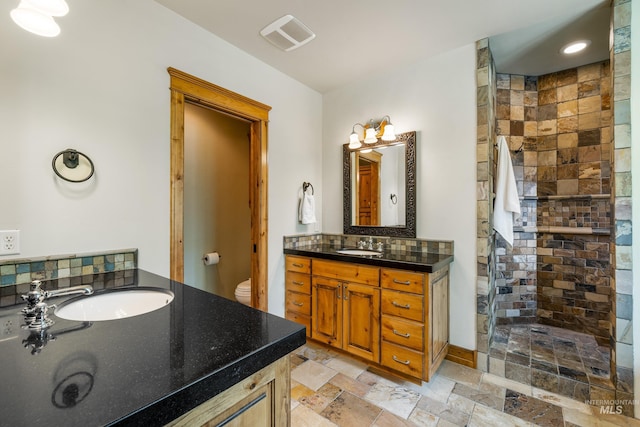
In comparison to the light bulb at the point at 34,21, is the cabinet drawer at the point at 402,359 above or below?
below

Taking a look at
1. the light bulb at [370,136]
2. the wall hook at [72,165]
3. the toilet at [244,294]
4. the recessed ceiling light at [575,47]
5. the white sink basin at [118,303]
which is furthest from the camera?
the toilet at [244,294]

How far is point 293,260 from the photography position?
2.66 metres

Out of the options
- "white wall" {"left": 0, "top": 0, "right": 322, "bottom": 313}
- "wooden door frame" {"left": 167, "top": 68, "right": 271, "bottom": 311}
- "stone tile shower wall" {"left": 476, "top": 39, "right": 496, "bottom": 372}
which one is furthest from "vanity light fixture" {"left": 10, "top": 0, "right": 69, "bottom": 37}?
"stone tile shower wall" {"left": 476, "top": 39, "right": 496, "bottom": 372}

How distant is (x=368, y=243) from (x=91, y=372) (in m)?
2.35

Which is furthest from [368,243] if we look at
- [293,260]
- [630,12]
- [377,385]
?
[630,12]

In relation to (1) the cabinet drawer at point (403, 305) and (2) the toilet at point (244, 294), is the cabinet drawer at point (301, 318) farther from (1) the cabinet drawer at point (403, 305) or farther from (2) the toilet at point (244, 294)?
(1) the cabinet drawer at point (403, 305)

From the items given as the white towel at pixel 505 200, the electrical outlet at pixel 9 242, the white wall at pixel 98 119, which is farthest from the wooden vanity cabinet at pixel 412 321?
the electrical outlet at pixel 9 242

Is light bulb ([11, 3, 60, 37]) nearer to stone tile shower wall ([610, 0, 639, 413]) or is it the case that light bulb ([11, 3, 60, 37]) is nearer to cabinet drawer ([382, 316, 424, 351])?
cabinet drawer ([382, 316, 424, 351])

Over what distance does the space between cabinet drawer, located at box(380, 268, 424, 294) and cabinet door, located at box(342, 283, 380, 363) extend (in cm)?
10

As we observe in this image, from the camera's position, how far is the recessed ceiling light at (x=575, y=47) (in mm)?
2212

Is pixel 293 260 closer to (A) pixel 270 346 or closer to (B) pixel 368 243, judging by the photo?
(B) pixel 368 243

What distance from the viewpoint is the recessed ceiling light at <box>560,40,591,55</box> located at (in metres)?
2.21

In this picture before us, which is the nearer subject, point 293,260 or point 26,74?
point 26,74

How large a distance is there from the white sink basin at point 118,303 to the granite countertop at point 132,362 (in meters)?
0.19
